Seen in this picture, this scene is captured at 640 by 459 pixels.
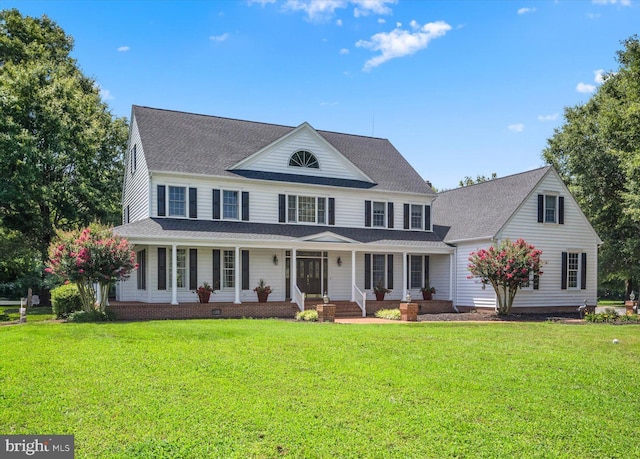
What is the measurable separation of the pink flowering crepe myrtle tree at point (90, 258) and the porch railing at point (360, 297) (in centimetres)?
959

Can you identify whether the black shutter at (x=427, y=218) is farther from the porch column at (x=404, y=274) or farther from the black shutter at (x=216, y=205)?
the black shutter at (x=216, y=205)

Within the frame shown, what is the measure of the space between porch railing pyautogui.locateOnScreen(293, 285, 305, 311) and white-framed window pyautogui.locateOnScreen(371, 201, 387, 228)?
5.77m

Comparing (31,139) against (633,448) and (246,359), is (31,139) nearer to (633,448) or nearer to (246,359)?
(246,359)

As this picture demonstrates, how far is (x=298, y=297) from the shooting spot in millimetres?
21406

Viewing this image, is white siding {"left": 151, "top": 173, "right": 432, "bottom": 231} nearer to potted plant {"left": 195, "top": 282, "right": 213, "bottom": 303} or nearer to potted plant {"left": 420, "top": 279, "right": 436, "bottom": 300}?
potted plant {"left": 195, "top": 282, "right": 213, "bottom": 303}

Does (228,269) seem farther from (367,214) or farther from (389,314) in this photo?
(367,214)

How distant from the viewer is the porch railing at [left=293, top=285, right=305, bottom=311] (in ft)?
68.7

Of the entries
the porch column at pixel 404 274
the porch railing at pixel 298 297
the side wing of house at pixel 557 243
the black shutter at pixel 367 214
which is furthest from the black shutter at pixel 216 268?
the side wing of house at pixel 557 243

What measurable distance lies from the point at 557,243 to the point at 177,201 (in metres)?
17.8

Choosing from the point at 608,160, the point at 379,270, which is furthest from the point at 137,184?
the point at 608,160

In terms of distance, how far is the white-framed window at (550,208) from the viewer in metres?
24.4

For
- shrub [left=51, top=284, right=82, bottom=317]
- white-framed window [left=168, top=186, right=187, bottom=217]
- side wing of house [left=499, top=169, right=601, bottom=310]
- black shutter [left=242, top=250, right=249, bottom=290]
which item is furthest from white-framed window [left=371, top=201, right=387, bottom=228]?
shrub [left=51, top=284, right=82, bottom=317]

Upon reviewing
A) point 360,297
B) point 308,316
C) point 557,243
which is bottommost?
point 308,316

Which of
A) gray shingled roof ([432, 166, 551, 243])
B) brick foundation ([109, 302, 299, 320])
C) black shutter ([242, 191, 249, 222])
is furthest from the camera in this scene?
gray shingled roof ([432, 166, 551, 243])
